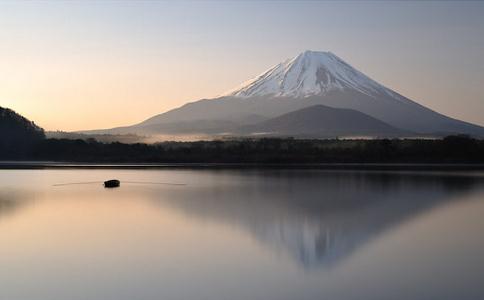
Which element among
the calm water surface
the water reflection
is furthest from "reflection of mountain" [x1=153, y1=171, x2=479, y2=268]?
the water reflection

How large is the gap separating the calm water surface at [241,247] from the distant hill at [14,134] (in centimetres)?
3440

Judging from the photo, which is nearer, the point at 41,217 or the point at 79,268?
the point at 79,268

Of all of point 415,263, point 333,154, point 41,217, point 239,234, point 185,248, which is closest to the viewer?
point 415,263

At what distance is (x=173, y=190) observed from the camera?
19.1 m

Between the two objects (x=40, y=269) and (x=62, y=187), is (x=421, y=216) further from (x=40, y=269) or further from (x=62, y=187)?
(x=62, y=187)

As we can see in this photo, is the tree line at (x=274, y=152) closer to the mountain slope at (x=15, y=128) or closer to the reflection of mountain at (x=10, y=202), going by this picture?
the mountain slope at (x=15, y=128)

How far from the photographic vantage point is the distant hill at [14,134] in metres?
48.9

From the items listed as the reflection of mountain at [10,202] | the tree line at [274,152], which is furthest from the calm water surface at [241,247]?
the tree line at [274,152]

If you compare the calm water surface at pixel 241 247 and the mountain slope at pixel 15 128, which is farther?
the mountain slope at pixel 15 128

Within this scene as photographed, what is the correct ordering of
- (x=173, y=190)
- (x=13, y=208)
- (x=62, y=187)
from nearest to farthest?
(x=13, y=208), (x=173, y=190), (x=62, y=187)

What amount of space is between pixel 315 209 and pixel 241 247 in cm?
516

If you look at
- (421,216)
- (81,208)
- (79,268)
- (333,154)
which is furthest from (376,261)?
(333,154)

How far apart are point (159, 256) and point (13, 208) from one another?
6707 mm

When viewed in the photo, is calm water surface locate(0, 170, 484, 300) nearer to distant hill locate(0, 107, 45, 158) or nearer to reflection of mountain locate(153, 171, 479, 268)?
reflection of mountain locate(153, 171, 479, 268)
